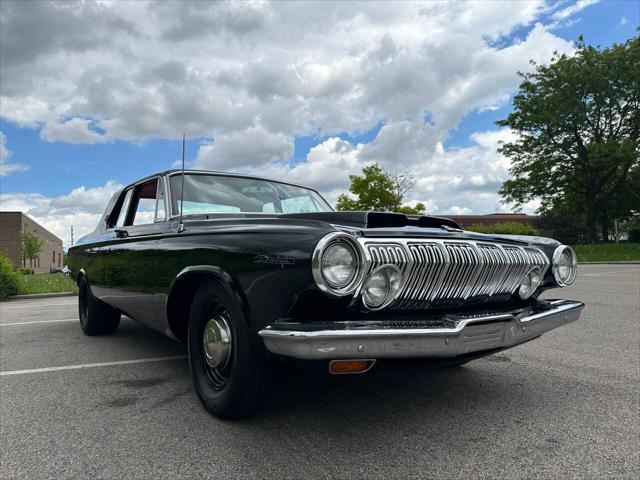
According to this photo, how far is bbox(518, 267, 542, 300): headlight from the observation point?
3.01 m

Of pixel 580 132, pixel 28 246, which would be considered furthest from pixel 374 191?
pixel 28 246

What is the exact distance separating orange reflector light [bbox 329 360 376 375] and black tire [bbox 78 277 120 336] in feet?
12.5

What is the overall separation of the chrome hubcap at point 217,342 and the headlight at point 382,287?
819 millimetres

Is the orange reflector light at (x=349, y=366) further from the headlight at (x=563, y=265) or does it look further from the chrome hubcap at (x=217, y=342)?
the headlight at (x=563, y=265)

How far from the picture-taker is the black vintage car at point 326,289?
2098 millimetres

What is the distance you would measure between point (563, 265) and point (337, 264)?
1930mm

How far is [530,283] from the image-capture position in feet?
10.0

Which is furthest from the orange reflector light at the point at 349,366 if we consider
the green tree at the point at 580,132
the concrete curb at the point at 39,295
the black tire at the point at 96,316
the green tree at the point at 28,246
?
the green tree at the point at 28,246

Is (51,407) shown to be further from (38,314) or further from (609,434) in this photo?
(38,314)

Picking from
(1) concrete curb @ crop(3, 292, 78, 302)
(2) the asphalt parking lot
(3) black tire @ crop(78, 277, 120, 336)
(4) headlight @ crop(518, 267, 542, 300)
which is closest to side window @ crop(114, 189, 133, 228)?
(3) black tire @ crop(78, 277, 120, 336)

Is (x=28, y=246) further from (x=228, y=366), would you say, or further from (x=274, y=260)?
(x=274, y=260)

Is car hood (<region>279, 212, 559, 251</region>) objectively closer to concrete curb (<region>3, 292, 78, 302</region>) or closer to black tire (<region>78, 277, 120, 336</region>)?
black tire (<region>78, 277, 120, 336</region>)

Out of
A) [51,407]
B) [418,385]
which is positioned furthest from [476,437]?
[51,407]

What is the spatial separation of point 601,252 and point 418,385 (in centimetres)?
2566
